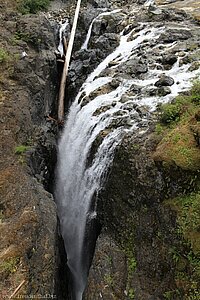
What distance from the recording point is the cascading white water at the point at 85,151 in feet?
34.1

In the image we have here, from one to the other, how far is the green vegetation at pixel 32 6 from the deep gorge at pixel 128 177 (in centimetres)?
429

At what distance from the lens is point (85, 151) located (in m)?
11.4

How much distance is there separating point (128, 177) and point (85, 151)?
2.84 metres

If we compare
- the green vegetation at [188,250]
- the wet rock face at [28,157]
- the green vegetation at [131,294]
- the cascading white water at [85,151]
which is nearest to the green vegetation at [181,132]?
the green vegetation at [188,250]

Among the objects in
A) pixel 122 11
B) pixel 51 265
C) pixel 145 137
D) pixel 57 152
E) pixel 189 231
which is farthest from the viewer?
pixel 122 11

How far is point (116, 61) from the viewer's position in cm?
1548

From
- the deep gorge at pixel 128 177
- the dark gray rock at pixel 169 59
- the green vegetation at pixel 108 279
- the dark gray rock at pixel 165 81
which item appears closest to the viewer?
the deep gorge at pixel 128 177

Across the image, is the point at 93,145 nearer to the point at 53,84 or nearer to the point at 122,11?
the point at 53,84

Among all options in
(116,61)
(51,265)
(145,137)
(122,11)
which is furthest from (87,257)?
(122,11)

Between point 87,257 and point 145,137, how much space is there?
4.32m

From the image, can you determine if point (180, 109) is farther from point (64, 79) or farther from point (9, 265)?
point (64, 79)

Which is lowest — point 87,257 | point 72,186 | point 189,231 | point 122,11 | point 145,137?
point 87,257

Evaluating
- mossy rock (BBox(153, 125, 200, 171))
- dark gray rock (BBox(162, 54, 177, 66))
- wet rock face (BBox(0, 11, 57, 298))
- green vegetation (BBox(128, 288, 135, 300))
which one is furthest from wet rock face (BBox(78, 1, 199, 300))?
dark gray rock (BBox(162, 54, 177, 66))

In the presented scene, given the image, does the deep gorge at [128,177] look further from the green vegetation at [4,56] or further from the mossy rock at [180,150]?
the green vegetation at [4,56]
